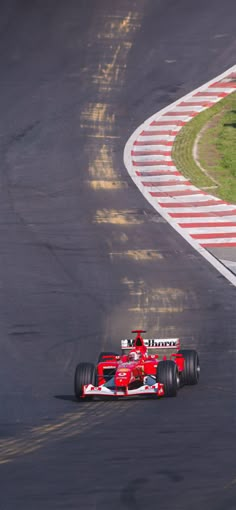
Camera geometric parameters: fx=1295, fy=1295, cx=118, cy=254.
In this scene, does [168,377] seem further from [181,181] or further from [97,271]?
[181,181]

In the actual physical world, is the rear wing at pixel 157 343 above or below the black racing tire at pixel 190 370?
above

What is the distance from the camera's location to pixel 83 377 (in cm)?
1784

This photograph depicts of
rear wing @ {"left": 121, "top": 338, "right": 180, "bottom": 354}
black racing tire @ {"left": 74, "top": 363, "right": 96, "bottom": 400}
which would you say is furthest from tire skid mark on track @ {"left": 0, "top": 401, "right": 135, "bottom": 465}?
rear wing @ {"left": 121, "top": 338, "right": 180, "bottom": 354}

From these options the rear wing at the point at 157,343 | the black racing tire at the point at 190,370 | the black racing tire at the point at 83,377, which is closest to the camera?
the black racing tire at the point at 83,377

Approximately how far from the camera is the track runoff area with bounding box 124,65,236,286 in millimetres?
26797

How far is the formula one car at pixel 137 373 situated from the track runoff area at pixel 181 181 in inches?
208

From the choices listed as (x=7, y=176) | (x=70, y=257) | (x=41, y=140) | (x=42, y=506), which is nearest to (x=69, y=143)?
(x=41, y=140)

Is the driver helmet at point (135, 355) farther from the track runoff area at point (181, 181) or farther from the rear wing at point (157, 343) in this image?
the track runoff area at point (181, 181)

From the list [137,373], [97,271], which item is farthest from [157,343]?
[97,271]

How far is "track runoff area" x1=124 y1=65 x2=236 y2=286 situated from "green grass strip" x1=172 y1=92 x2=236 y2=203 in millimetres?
208

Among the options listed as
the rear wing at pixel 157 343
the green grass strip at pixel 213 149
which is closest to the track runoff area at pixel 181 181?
the green grass strip at pixel 213 149

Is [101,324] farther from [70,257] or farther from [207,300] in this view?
[70,257]

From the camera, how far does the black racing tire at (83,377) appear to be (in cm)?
1781

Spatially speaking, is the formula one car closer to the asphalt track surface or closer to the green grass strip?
the asphalt track surface
